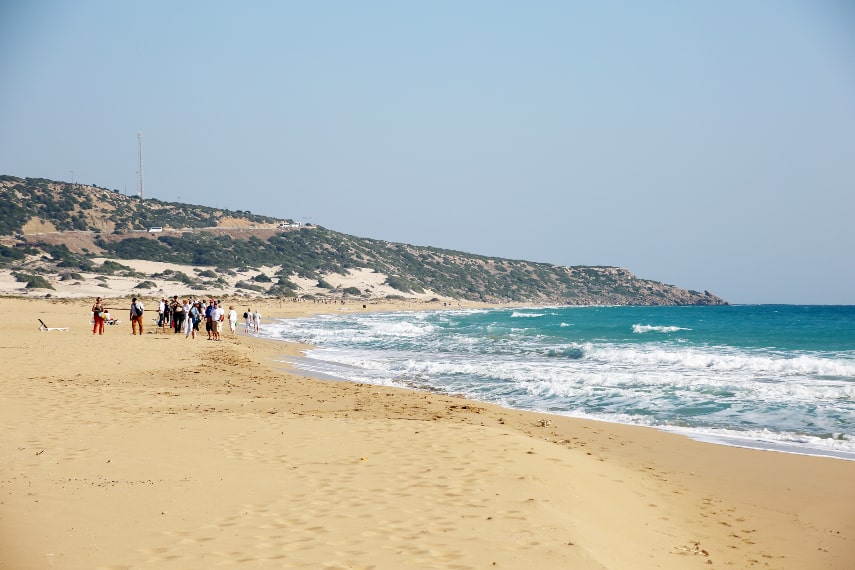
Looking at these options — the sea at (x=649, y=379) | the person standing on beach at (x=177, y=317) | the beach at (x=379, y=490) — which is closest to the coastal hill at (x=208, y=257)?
the person standing on beach at (x=177, y=317)

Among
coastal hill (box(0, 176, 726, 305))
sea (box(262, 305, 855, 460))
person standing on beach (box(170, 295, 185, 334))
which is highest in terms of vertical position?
coastal hill (box(0, 176, 726, 305))

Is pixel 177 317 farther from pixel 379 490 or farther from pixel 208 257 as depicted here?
pixel 208 257

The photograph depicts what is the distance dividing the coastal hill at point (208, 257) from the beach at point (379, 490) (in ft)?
162

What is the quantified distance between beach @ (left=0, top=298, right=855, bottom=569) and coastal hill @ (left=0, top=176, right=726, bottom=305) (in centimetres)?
4933

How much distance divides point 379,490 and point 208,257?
79.6m

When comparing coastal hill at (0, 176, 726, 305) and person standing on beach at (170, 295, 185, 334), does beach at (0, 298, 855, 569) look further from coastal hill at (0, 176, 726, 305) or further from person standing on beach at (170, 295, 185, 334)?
coastal hill at (0, 176, 726, 305)

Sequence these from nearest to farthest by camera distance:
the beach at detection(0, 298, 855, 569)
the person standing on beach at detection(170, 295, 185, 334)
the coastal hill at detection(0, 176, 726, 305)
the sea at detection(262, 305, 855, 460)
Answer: the beach at detection(0, 298, 855, 569) → the sea at detection(262, 305, 855, 460) → the person standing on beach at detection(170, 295, 185, 334) → the coastal hill at detection(0, 176, 726, 305)

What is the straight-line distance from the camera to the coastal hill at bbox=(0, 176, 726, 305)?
212 ft

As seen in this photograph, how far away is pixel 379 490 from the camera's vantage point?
671 centimetres

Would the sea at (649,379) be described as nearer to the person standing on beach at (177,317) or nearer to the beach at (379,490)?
the beach at (379,490)

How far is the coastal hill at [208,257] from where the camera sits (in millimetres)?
64562

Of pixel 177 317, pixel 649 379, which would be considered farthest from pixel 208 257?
pixel 649 379

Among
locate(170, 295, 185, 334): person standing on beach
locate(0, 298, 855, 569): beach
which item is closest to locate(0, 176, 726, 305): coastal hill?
locate(170, 295, 185, 334): person standing on beach

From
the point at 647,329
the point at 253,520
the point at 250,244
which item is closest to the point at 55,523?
the point at 253,520
